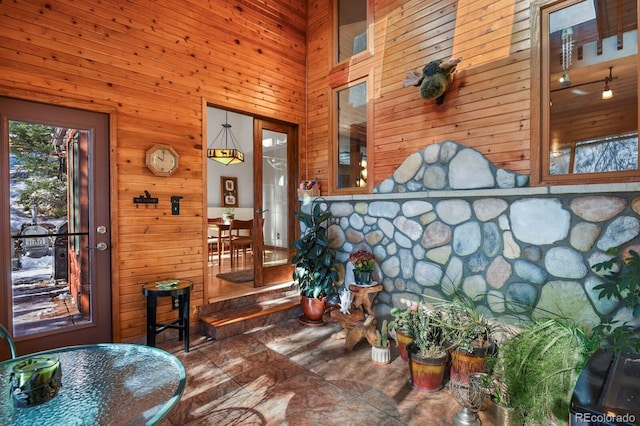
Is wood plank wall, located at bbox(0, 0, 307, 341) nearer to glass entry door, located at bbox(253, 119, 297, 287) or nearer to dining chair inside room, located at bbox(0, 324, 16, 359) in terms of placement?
glass entry door, located at bbox(253, 119, 297, 287)

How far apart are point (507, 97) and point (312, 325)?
9.86ft

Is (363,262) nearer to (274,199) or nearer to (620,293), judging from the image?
(274,199)

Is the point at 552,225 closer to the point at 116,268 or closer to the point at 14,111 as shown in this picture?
the point at 116,268

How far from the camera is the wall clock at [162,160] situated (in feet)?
10.4

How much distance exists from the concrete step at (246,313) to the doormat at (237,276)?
2.61 ft

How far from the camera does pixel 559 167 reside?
248cm

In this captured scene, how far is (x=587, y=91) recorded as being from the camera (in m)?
2.42

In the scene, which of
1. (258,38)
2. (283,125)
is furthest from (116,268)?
(258,38)

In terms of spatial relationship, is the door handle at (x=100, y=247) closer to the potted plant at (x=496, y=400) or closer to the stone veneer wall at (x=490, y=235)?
the stone veneer wall at (x=490, y=235)

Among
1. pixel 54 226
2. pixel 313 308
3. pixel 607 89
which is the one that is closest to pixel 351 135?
pixel 313 308

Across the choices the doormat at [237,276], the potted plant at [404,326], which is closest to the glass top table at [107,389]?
the potted plant at [404,326]

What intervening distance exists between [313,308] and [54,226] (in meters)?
2.63

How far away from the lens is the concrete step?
339 centimetres

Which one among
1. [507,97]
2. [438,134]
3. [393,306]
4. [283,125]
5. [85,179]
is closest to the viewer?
[507,97]
